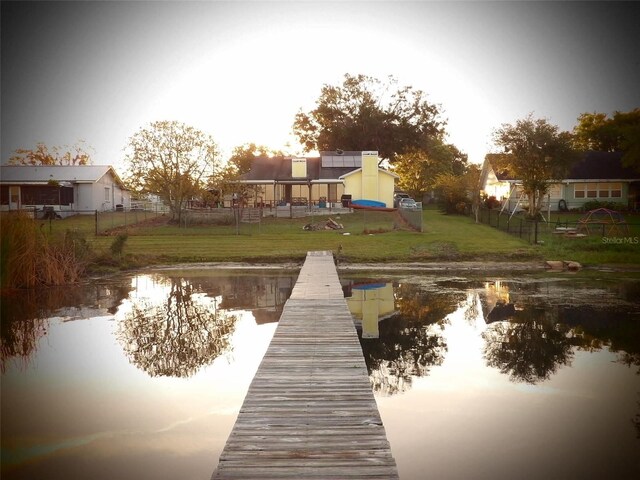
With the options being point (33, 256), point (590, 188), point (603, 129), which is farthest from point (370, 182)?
point (33, 256)

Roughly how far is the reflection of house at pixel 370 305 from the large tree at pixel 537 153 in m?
26.9

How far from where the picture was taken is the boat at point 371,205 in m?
50.3

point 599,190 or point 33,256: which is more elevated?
point 599,190

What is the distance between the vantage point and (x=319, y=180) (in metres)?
54.1

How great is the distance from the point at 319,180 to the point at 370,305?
36901mm

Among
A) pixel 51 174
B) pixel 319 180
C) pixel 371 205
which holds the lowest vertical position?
pixel 371 205

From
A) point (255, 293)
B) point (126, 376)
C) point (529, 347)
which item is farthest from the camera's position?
point (255, 293)

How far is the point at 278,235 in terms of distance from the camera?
35719 mm

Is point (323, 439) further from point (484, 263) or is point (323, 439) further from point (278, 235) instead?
point (278, 235)

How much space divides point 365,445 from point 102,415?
4.64m

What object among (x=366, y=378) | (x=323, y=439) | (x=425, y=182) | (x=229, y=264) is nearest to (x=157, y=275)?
(x=229, y=264)

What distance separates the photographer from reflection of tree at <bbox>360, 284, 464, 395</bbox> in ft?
36.4

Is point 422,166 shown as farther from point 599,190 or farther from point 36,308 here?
point 36,308

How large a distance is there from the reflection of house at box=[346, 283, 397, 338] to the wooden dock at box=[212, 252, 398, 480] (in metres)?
2.63
